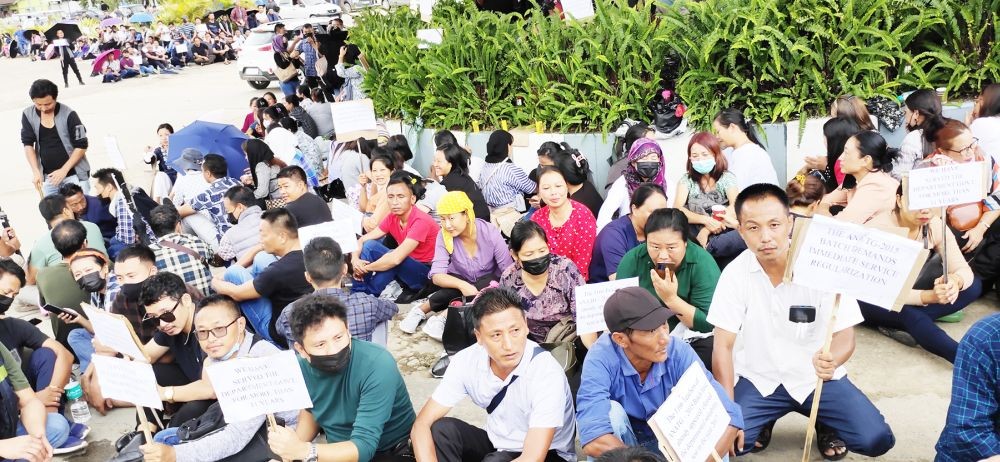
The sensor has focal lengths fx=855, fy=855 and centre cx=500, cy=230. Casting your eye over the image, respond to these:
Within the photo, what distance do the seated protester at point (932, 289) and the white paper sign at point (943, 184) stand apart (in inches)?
12.3

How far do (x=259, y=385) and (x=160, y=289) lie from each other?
1.56 metres

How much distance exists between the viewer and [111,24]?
39.1m

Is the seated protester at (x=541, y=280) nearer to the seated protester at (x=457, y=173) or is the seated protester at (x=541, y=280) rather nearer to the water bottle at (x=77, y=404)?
the seated protester at (x=457, y=173)

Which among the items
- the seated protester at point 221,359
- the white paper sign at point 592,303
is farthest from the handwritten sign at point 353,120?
the white paper sign at point 592,303

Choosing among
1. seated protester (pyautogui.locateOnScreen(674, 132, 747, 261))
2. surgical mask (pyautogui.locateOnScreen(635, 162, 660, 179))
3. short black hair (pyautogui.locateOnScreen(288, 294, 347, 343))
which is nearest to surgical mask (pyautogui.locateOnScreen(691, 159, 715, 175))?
seated protester (pyautogui.locateOnScreen(674, 132, 747, 261))

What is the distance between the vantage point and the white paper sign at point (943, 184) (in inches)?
177

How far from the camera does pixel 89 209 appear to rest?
27.2ft

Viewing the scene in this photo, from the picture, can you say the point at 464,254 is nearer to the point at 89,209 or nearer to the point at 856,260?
the point at 856,260

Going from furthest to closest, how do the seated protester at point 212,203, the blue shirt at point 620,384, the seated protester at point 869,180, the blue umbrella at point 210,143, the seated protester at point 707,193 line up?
the blue umbrella at point 210,143, the seated protester at point 212,203, the seated protester at point 707,193, the seated protester at point 869,180, the blue shirt at point 620,384

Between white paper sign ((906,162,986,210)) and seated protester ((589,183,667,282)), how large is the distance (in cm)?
142

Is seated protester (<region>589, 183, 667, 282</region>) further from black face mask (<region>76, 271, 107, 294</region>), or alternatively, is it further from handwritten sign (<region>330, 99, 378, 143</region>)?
handwritten sign (<region>330, 99, 378, 143</region>)

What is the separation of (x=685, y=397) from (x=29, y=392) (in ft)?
12.4

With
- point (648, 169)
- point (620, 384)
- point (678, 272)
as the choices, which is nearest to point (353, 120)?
point (648, 169)

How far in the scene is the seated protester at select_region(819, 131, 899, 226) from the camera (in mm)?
5594
